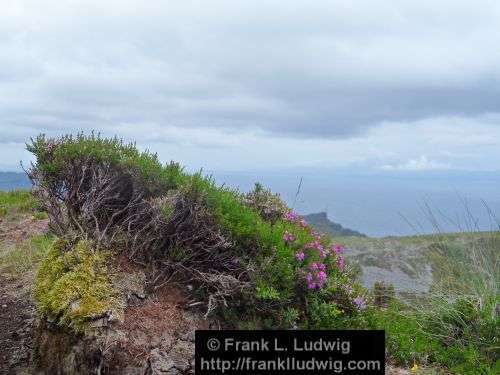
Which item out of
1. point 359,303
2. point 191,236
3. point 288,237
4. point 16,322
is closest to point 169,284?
point 191,236

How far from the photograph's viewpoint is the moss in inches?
222

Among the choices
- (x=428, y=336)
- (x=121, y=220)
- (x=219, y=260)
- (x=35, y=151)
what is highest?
(x=35, y=151)

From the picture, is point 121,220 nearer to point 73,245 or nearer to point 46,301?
point 73,245

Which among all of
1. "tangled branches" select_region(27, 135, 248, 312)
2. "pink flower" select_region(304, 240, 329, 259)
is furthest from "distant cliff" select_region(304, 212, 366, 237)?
"tangled branches" select_region(27, 135, 248, 312)

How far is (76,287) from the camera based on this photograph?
591 cm

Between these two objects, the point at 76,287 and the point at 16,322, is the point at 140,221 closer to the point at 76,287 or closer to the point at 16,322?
the point at 76,287

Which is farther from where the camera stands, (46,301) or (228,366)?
(46,301)

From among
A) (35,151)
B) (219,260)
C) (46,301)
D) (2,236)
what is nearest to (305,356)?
(219,260)

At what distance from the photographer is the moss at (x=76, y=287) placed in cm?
565

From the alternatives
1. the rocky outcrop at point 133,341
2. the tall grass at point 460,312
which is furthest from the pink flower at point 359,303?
the rocky outcrop at point 133,341

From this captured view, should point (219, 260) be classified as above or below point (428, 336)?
above

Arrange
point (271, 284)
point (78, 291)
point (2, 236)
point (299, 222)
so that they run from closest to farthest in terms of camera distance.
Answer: point (78, 291)
point (271, 284)
point (299, 222)
point (2, 236)

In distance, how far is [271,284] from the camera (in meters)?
6.27

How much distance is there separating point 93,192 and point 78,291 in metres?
1.29
